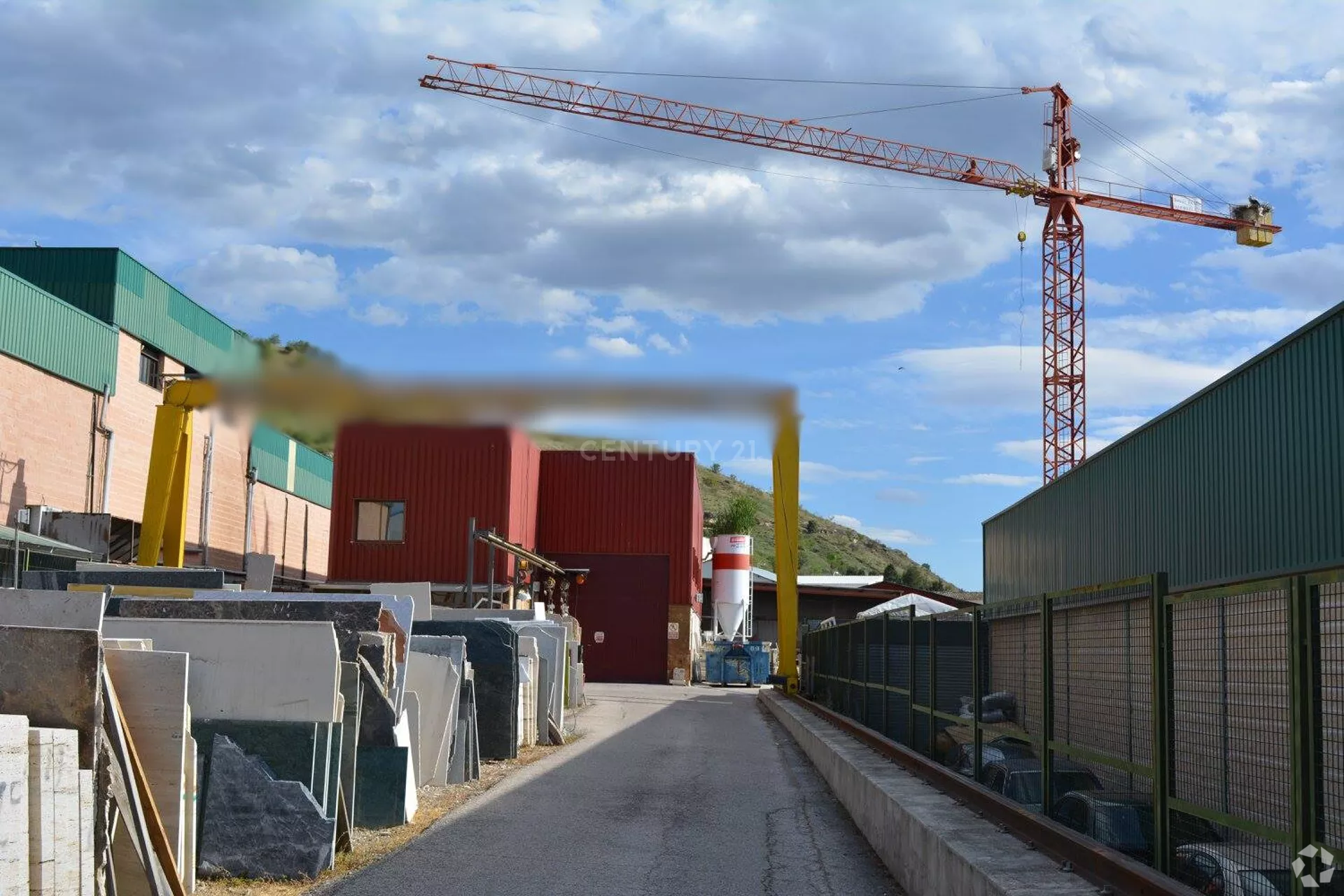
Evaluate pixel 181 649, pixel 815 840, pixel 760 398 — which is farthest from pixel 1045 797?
pixel 760 398

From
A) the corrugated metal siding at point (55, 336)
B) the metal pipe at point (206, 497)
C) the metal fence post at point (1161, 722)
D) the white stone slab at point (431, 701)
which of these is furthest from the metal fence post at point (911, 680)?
the metal pipe at point (206, 497)

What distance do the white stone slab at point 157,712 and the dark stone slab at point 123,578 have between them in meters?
10.0

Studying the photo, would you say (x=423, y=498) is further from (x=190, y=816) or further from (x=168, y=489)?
(x=190, y=816)

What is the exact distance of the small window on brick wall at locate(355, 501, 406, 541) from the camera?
42188 millimetres

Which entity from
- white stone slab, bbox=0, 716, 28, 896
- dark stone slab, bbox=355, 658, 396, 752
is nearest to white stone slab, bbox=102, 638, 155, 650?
white stone slab, bbox=0, 716, 28, 896

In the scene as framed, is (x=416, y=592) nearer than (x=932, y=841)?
No

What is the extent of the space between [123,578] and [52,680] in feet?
38.2

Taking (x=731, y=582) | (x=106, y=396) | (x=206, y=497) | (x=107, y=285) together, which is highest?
(x=107, y=285)

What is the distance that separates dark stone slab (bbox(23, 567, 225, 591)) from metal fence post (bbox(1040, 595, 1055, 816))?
12.8m

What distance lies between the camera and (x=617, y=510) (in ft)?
154

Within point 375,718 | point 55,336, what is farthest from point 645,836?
point 55,336

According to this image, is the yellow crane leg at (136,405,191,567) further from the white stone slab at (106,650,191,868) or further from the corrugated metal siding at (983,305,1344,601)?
the white stone slab at (106,650,191,868)

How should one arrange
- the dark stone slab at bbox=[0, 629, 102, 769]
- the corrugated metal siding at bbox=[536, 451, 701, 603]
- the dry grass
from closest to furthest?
the dark stone slab at bbox=[0, 629, 102, 769] < the dry grass < the corrugated metal siding at bbox=[536, 451, 701, 603]

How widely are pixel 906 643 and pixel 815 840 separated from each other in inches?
117
